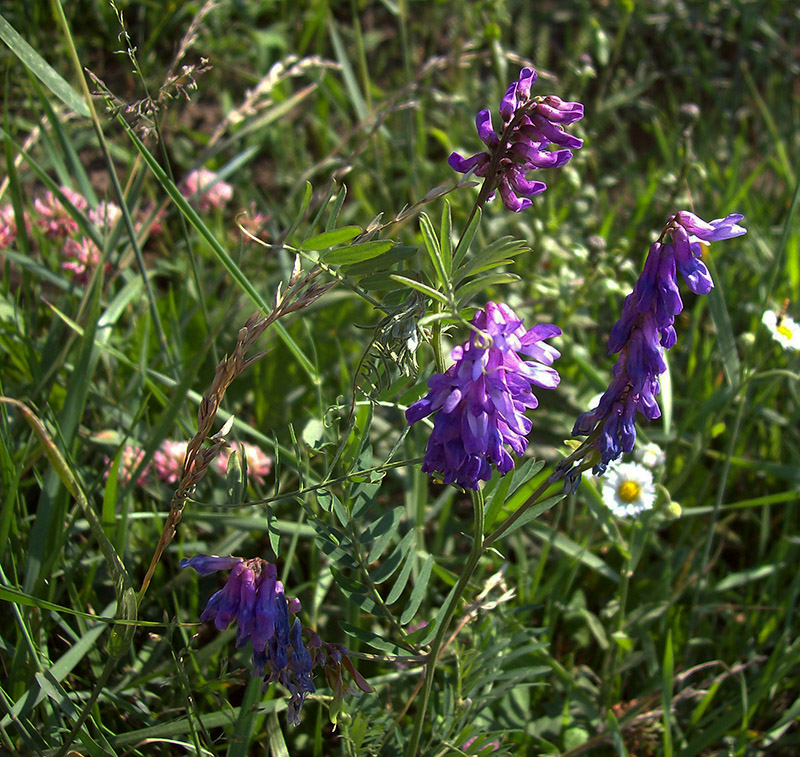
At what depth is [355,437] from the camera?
1360mm

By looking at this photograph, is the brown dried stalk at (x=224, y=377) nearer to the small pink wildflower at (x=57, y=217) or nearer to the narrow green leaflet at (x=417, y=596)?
the narrow green leaflet at (x=417, y=596)

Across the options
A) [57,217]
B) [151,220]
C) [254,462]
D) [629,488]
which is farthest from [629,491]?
[57,217]

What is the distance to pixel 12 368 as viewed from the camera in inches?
84.8

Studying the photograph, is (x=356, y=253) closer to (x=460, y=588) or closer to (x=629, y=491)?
(x=460, y=588)

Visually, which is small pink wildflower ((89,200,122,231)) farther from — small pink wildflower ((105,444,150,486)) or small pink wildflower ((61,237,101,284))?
small pink wildflower ((105,444,150,486))

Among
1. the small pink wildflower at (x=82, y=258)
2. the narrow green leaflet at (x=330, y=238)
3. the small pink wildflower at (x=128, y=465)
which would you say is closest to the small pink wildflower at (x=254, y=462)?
the small pink wildflower at (x=128, y=465)

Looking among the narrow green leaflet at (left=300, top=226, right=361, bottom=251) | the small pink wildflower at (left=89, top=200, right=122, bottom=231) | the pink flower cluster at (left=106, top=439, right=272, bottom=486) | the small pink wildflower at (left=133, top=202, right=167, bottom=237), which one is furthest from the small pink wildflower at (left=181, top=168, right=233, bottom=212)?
the narrow green leaflet at (left=300, top=226, right=361, bottom=251)

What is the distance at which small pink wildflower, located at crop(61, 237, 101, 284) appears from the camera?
7.32 ft

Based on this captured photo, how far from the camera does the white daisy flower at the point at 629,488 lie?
6.18ft

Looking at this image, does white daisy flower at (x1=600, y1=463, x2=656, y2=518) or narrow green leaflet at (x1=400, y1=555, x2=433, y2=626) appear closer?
narrow green leaflet at (x1=400, y1=555, x2=433, y2=626)

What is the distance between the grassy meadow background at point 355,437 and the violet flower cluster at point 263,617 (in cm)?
9

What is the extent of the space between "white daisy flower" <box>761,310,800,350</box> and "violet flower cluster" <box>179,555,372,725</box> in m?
1.45

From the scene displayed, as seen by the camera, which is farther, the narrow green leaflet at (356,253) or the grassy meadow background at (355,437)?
the grassy meadow background at (355,437)

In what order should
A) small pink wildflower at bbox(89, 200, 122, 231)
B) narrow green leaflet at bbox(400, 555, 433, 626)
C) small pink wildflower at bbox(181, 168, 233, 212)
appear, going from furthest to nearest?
small pink wildflower at bbox(181, 168, 233, 212) < small pink wildflower at bbox(89, 200, 122, 231) < narrow green leaflet at bbox(400, 555, 433, 626)
